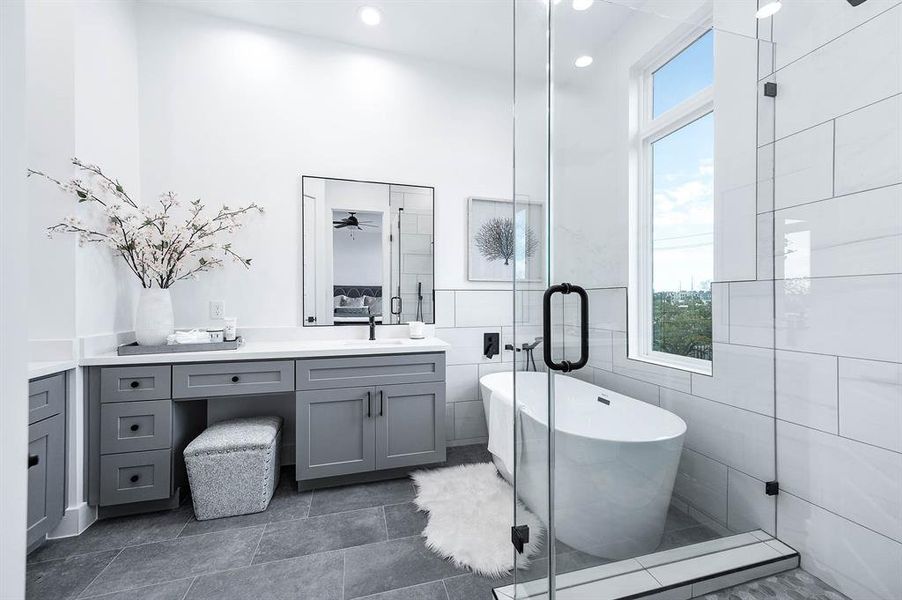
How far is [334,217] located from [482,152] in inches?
51.7

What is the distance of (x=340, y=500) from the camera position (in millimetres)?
2107

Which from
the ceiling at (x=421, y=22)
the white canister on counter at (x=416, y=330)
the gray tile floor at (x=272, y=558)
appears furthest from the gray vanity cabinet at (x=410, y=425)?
the ceiling at (x=421, y=22)

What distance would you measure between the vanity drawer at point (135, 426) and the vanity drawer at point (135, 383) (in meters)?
0.04

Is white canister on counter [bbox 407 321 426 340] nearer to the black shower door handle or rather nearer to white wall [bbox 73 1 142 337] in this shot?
the black shower door handle

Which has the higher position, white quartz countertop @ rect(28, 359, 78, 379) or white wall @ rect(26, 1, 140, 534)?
white wall @ rect(26, 1, 140, 534)

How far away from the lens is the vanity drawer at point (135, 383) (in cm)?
186

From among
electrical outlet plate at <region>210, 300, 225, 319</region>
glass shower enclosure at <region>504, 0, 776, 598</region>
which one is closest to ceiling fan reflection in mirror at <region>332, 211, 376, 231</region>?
electrical outlet plate at <region>210, 300, 225, 319</region>

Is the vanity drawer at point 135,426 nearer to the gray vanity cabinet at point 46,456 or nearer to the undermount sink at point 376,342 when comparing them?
the gray vanity cabinet at point 46,456

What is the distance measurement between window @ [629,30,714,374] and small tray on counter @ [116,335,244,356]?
2161 millimetres

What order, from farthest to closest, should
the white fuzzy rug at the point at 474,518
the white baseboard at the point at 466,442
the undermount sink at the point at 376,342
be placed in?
the white baseboard at the point at 466,442, the undermount sink at the point at 376,342, the white fuzzy rug at the point at 474,518

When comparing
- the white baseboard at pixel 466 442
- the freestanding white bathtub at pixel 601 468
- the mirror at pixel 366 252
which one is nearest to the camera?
the freestanding white bathtub at pixel 601 468

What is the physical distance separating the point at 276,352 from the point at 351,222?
3.61ft

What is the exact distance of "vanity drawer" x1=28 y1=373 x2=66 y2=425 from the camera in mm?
1563

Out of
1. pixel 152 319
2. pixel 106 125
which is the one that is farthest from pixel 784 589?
pixel 106 125
